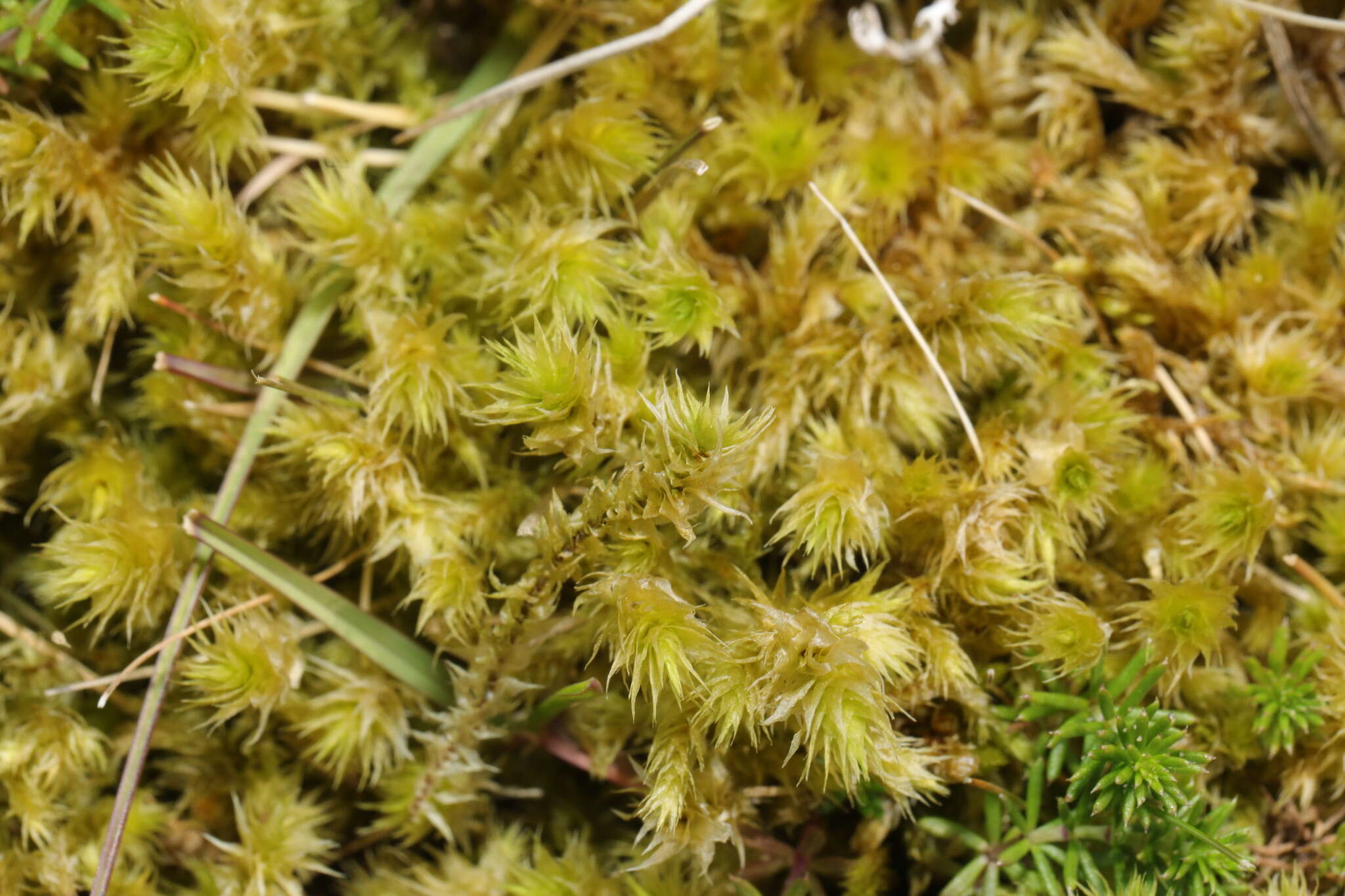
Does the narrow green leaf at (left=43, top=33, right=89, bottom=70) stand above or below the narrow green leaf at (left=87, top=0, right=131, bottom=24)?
below

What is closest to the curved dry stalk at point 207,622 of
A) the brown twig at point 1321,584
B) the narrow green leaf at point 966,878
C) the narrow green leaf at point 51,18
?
the narrow green leaf at point 51,18

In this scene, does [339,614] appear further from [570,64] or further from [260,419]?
[570,64]

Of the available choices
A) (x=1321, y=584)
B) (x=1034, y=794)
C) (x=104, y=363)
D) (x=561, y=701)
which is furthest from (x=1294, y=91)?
(x=104, y=363)

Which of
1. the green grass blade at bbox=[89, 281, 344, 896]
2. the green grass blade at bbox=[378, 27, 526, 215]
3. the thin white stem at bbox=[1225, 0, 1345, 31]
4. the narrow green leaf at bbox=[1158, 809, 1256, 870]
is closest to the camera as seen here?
the narrow green leaf at bbox=[1158, 809, 1256, 870]

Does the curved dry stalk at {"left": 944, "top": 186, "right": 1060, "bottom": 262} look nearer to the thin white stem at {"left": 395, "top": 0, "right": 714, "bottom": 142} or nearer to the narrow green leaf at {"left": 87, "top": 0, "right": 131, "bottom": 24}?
the thin white stem at {"left": 395, "top": 0, "right": 714, "bottom": 142}

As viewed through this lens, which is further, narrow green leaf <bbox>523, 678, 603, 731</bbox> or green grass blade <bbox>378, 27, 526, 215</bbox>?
green grass blade <bbox>378, 27, 526, 215</bbox>

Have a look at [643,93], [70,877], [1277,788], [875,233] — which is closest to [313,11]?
[643,93]

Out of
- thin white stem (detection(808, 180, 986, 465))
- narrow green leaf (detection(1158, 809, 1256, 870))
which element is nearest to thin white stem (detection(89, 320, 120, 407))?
thin white stem (detection(808, 180, 986, 465))

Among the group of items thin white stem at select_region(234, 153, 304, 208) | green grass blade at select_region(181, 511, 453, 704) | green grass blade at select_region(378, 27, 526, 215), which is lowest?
green grass blade at select_region(181, 511, 453, 704)
